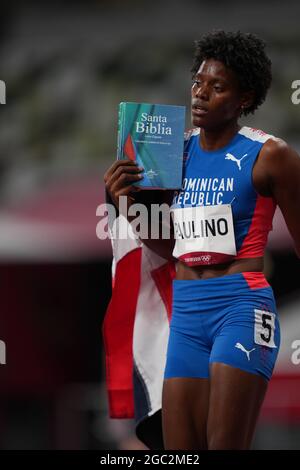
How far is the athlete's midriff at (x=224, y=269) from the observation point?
427 cm

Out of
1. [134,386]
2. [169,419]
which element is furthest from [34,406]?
[169,419]

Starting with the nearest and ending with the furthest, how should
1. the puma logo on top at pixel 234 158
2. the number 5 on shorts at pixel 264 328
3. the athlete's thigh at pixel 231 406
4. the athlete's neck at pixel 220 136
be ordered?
1. the athlete's thigh at pixel 231 406
2. the number 5 on shorts at pixel 264 328
3. the puma logo on top at pixel 234 158
4. the athlete's neck at pixel 220 136

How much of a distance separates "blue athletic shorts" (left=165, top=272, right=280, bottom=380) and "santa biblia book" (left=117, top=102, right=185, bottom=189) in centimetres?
48

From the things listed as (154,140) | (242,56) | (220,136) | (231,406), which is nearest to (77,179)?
(154,140)

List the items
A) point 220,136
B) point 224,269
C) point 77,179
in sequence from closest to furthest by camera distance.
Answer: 1. point 224,269
2. point 220,136
3. point 77,179

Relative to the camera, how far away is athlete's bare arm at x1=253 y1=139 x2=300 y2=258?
421 cm

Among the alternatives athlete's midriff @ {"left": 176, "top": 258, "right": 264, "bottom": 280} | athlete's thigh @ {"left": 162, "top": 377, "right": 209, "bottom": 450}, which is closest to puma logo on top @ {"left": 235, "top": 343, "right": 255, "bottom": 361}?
athlete's thigh @ {"left": 162, "top": 377, "right": 209, "bottom": 450}

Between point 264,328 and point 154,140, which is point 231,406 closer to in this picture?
point 264,328

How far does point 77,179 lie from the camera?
35.8 ft

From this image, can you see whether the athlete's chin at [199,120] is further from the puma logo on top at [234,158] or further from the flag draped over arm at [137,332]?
the flag draped over arm at [137,332]

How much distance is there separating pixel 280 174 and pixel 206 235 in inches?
15.9

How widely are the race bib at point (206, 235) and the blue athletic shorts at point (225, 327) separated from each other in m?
0.10

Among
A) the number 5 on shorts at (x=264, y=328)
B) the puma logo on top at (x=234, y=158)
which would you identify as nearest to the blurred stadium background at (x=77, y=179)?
the number 5 on shorts at (x=264, y=328)

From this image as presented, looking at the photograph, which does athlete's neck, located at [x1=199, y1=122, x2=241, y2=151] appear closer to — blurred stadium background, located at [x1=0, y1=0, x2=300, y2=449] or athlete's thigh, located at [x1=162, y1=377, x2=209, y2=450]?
athlete's thigh, located at [x1=162, y1=377, x2=209, y2=450]
